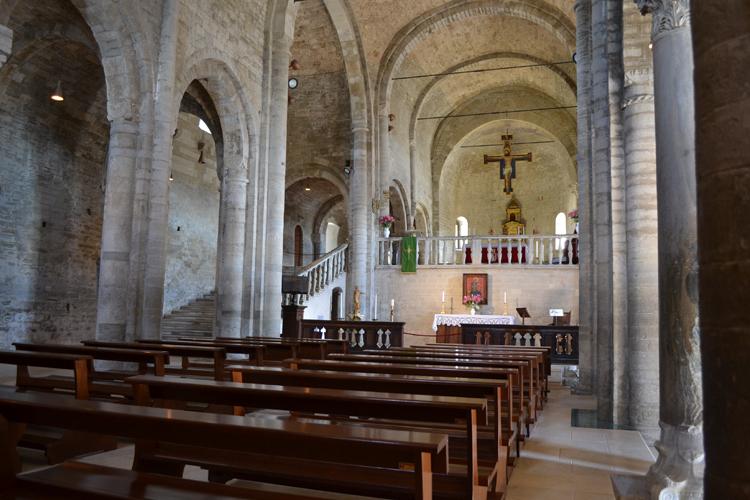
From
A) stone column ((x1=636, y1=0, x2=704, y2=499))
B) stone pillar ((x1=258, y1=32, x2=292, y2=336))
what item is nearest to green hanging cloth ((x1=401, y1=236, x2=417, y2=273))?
stone pillar ((x1=258, y1=32, x2=292, y2=336))

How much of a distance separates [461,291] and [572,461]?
13.8m

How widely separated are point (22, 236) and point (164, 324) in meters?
4.07

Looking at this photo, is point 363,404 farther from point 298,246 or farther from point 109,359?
point 298,246

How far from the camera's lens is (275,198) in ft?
42.8

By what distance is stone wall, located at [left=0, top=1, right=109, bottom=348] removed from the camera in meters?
12.0

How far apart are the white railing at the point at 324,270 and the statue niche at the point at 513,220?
13.9m

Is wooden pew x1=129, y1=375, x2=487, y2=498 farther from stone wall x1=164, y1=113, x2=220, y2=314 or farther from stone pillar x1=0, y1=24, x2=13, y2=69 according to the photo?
stone wall x1=164, y1=113, x2=220, y2=314

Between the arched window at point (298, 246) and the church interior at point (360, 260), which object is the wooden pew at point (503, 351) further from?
the arched window at point (298, 246)

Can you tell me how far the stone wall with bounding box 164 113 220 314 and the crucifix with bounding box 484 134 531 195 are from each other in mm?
14632

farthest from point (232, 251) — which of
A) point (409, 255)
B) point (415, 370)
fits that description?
point (415, 370)

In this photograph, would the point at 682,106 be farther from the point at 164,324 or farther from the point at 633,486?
the point at 164,324

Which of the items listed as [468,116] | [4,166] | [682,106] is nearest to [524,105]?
[468,116]

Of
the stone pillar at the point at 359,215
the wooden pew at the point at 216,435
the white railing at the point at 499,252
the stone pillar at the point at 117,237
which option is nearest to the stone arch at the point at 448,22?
the stone pillar at the point at 359,215

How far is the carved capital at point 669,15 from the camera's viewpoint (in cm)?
416
